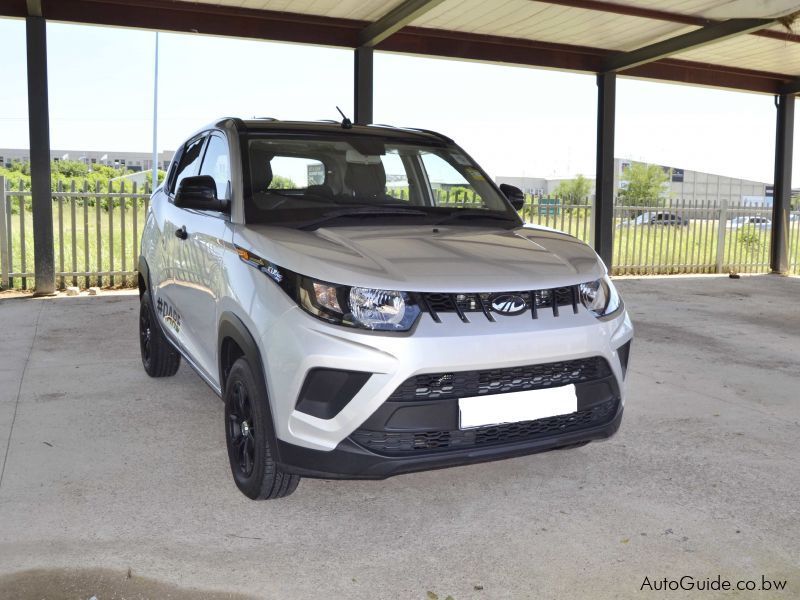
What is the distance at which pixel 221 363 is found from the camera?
10.9 feet

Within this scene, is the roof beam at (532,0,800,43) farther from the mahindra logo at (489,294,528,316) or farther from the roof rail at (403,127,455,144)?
the mahindra logo at (489,294,528,316)

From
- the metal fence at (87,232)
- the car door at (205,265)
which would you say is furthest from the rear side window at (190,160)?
the metal fence at (87,232)

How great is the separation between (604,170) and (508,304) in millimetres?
10407

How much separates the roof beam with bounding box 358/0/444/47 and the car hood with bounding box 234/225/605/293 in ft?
19.8

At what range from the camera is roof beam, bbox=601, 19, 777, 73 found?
9516mm

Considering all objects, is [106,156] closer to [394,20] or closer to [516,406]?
[394,20]

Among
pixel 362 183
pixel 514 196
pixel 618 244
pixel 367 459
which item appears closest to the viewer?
pixel 367 459

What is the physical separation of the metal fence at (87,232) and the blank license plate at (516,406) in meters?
8.15

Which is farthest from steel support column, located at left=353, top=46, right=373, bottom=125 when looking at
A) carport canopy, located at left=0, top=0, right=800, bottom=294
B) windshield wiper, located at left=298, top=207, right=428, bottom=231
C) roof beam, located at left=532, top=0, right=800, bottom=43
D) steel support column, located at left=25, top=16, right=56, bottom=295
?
windshield wiper, located at left=298, top=207, right=428, bottom=231

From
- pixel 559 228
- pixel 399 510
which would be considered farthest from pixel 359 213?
pixel 559 228

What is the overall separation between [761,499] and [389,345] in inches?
76.1

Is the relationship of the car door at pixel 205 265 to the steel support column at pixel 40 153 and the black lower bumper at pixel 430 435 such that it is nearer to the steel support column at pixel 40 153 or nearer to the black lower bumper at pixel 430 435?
the black lower bumper at pixel 430 435

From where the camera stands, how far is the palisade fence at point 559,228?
33.3 feet

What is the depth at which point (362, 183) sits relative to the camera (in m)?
3.87
